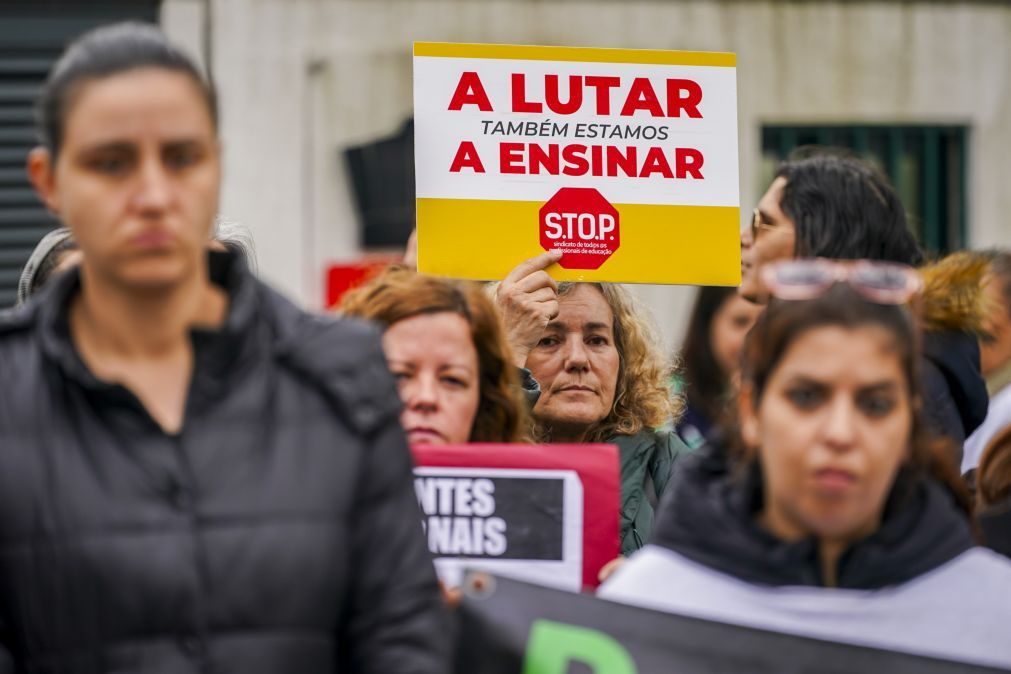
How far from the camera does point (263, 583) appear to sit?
2.79 m

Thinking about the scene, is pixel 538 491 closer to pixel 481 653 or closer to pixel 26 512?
pixel 481 653

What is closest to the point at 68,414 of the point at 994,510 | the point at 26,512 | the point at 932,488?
the point at 26,512

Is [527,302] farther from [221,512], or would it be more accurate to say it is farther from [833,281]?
[221,512]

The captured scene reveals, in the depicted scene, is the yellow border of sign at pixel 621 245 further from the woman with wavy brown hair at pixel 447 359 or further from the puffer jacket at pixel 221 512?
the puffer jacket at pixel 221 512

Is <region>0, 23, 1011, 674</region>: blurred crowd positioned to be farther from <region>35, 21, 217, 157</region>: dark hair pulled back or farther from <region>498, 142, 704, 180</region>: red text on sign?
<region>498, 142, 704, 180</region>: red text on sign

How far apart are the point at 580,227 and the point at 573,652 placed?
67.8 inches

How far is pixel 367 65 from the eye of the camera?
1180 cm

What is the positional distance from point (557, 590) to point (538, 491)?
575 mm

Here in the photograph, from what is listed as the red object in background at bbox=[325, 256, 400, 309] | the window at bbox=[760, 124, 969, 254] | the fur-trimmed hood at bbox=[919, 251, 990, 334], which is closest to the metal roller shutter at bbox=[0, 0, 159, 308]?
the red object in background at bbox=[325, 256, 400, 309]

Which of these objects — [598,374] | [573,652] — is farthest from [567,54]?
[573,652]

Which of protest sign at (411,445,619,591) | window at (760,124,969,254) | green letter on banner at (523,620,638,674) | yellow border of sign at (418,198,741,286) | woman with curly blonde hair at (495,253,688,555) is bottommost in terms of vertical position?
green letter on banner at (523,620,638,674)

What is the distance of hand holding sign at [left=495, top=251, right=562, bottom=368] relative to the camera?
183 inches

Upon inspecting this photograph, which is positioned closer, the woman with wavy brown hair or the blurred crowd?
the blurred crowd

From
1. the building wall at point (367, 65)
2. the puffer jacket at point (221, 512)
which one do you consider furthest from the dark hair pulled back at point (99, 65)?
the building wall at point (367, 65)
